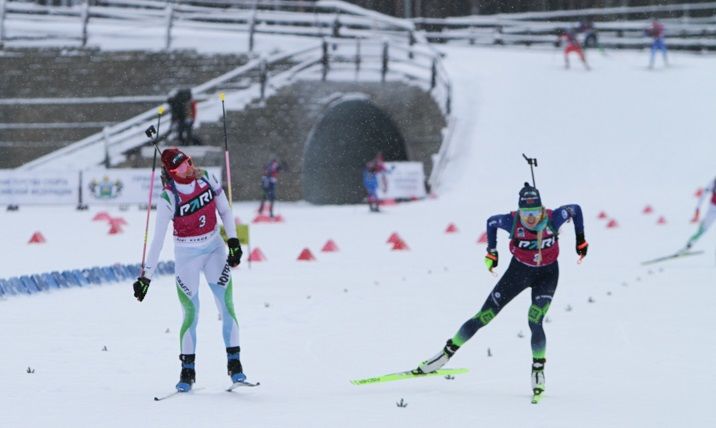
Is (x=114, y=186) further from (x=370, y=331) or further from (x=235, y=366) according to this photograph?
(x=235, y=366)

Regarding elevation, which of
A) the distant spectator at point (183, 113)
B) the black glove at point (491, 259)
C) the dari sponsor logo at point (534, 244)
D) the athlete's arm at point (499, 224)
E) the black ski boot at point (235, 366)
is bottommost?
the black ski boot at point (235, 366)

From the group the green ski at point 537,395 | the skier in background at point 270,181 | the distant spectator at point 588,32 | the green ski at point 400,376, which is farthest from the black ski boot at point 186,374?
the distant spectator at point 588,32

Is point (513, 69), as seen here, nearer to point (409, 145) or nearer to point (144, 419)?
point (409, 145)

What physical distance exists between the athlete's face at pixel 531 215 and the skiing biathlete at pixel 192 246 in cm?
204

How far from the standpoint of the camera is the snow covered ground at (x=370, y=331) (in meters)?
8.28

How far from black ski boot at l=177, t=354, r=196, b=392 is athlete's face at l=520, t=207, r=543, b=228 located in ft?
8.44

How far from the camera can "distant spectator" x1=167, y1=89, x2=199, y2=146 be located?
3209 cm

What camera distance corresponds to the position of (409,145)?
35062 millimetres

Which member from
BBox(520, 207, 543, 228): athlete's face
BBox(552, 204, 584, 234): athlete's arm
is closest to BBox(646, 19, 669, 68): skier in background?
BBox(552, 204, 584, 234): athlete's arm

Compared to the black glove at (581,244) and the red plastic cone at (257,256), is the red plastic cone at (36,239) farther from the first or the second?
the black glove at (581,244)

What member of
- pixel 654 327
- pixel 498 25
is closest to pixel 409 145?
pixel 498 25

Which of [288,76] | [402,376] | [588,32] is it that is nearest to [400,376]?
[402,376]

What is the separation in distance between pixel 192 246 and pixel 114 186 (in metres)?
21.3

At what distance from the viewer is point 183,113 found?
32188 millimetres
